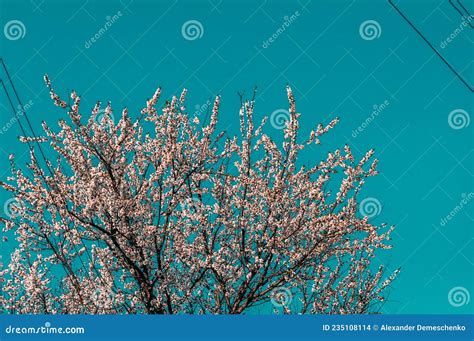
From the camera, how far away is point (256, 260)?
8.01m

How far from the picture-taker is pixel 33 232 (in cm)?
839

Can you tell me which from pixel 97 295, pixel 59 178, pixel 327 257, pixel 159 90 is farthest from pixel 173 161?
pixel 327 257

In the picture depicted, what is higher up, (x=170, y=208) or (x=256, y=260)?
(x=170, y=208)

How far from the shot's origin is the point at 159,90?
27.3 feet

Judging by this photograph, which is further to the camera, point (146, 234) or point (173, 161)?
point (173, 161)

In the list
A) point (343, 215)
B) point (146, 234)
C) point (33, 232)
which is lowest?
point (343, 215)

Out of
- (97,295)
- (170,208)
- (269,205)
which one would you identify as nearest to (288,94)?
(269,205)

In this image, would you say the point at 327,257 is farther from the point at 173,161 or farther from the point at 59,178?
the point at 59,178

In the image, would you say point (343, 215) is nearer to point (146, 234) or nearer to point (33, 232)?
point (146, 234)

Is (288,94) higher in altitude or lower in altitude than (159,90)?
lower

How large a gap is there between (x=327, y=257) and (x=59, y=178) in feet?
13.8

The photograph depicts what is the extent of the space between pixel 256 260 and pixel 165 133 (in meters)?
2.30

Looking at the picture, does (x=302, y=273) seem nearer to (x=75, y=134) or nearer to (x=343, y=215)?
(x=343, y=215)

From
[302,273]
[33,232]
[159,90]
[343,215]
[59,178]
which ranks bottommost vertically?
[302,273]
